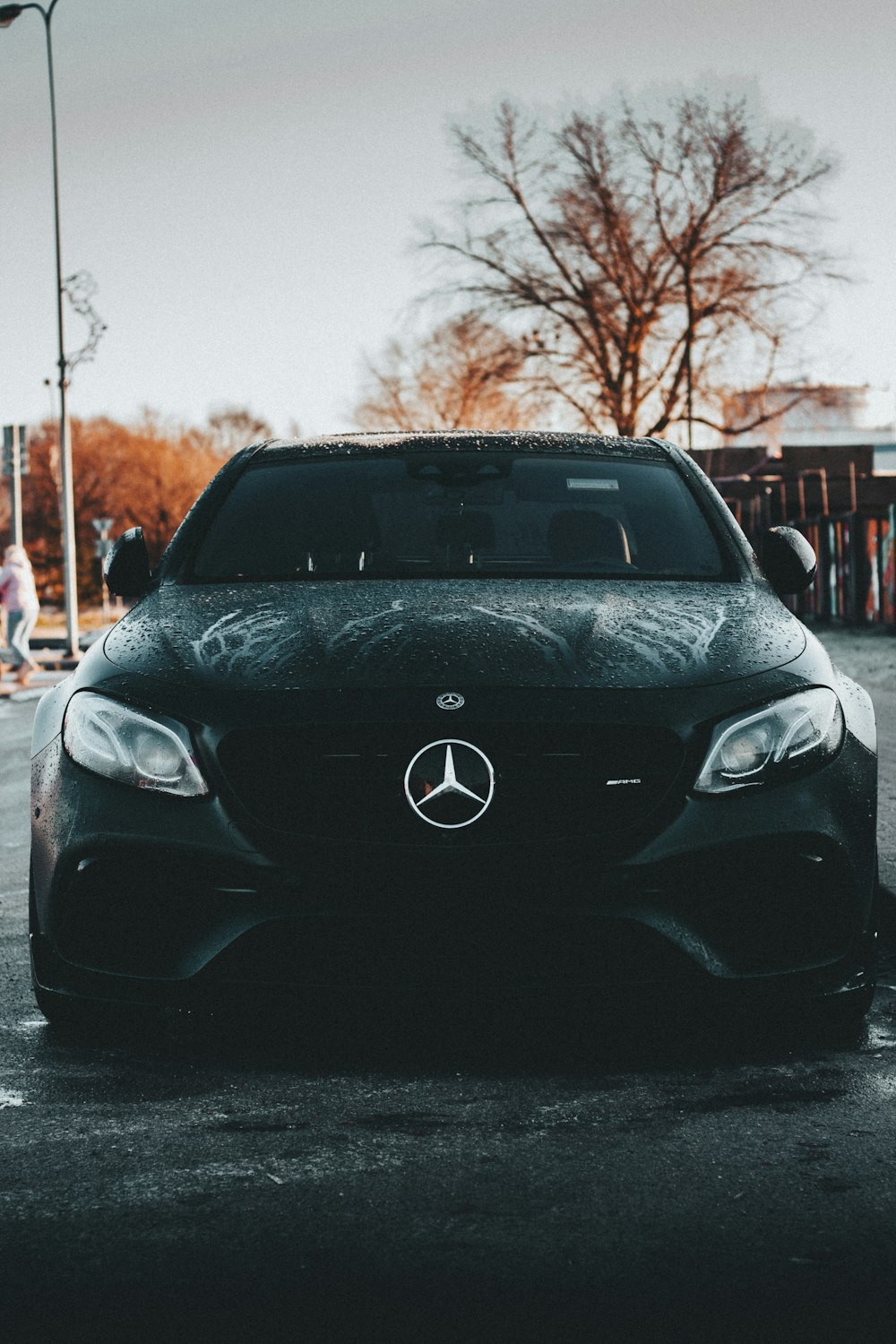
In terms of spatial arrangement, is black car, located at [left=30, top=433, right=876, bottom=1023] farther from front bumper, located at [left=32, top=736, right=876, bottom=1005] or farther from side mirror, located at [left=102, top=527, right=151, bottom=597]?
side mirror, located at [left=102, top=527, right=151, bottom=597]

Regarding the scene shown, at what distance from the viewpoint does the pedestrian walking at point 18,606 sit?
20.9 m

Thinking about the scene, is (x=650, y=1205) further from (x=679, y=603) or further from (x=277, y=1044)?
(x=679, y=603)

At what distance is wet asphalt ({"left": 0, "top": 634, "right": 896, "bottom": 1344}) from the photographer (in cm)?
273

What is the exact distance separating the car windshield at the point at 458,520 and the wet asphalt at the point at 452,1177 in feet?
4.40

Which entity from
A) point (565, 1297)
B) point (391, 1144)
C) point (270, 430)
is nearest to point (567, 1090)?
point (391, 1144)

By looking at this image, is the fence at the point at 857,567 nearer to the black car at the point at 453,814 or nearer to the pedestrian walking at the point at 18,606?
the pedestrian walking at the point at 18,606

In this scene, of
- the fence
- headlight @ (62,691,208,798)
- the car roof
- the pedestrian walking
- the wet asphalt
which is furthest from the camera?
the fence

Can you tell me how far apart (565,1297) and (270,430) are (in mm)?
93458

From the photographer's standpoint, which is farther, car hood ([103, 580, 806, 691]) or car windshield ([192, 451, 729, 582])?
car windshield ([192, 451, 729, 582])

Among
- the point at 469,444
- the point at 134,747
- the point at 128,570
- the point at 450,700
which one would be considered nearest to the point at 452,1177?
the point at 450,700

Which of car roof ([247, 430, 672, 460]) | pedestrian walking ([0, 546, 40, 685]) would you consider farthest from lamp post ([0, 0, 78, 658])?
car roof ([247, 430, 672, 460])

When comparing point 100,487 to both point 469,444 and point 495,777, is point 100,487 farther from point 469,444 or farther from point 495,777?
point 495,777

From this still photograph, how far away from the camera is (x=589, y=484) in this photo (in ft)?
17.7

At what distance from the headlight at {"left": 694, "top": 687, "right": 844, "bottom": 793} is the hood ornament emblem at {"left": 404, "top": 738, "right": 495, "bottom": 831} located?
461 mm
